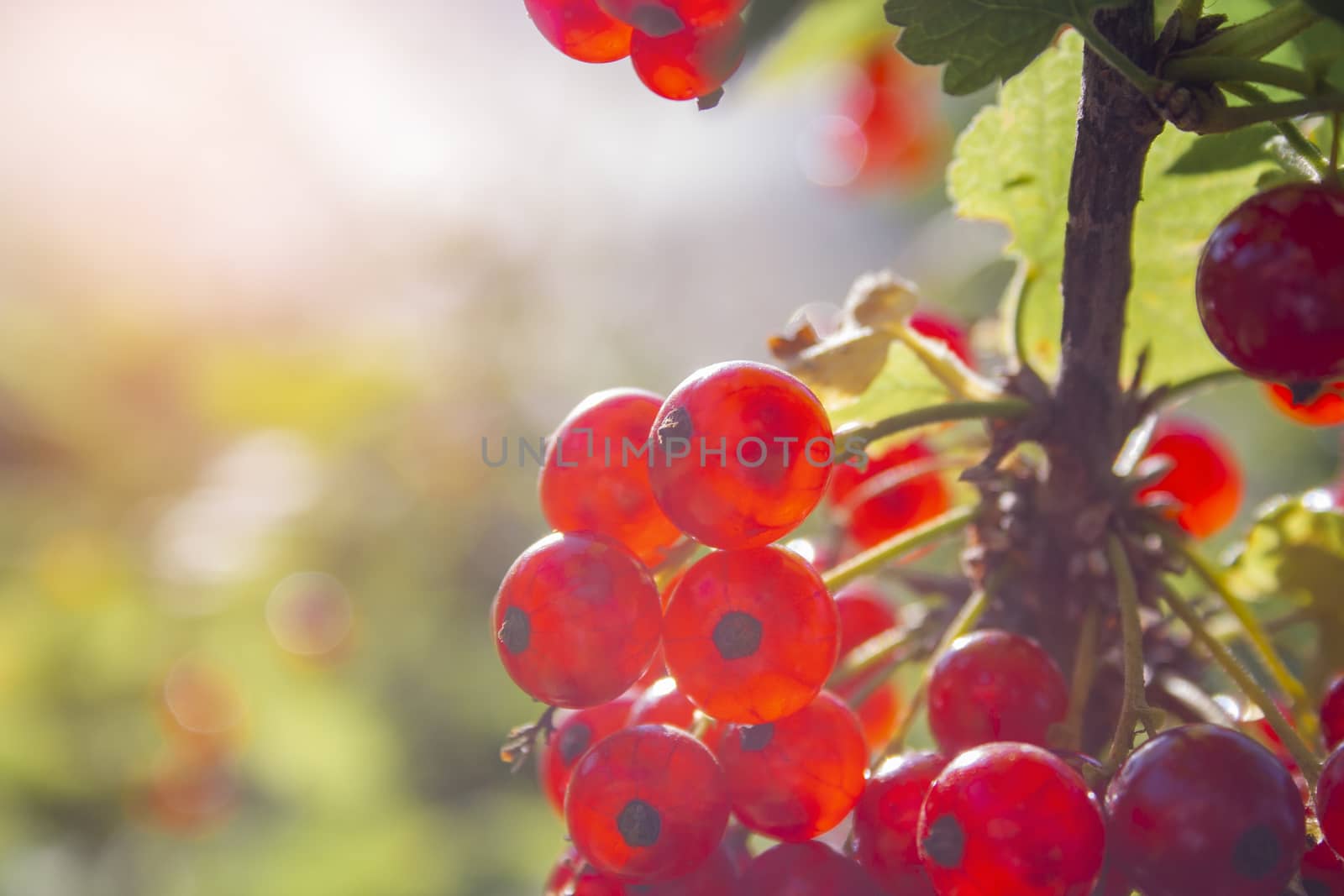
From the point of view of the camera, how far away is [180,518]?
3.31 m

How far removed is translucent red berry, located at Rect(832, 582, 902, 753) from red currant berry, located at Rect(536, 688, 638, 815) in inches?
13.0

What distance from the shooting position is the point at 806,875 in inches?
39.6

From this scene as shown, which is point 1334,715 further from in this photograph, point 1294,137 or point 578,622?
point 578,622

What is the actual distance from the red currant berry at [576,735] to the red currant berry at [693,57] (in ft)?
2.16

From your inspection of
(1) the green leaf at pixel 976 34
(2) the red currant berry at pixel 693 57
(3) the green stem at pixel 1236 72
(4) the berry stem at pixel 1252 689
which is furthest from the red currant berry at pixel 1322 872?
(2) the red currant berry at pixel 693 57

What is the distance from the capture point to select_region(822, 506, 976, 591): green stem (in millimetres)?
1200

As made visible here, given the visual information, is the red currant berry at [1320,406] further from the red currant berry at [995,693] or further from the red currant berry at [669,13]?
the red currant berry at [669,13]

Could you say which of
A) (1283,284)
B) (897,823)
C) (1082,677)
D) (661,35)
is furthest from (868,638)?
(661,35)

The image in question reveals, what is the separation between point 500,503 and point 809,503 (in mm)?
3617

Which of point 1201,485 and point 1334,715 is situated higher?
point 1201,485

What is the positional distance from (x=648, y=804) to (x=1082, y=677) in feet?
1.64

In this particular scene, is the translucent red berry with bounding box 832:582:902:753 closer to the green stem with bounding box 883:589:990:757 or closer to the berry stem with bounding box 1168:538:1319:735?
the green stem with bounding box 883:589:990:757

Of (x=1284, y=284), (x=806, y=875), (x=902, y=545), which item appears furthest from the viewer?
(x=902, y=545)

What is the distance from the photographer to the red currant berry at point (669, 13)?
833 mm
